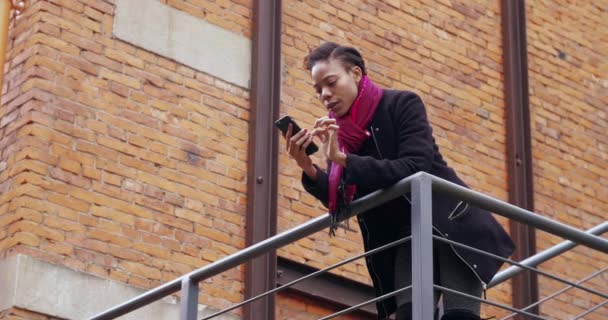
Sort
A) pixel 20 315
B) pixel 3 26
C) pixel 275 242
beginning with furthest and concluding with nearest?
pixel 20 315 < pixel 3 26 < pixel 275 242

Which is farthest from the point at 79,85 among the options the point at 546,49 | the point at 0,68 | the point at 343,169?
the point at 546,49

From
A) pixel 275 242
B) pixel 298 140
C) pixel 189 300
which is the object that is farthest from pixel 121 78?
pixel 298 140

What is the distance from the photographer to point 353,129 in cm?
609

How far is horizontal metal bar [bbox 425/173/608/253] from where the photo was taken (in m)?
5.85

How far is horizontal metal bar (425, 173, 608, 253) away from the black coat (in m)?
0.12

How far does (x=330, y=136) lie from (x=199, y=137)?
387cm

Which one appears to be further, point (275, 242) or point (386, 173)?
point (275, 242)

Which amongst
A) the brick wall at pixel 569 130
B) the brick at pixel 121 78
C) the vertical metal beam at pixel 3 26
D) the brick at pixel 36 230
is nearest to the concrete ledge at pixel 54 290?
the brick at pixel 36 230

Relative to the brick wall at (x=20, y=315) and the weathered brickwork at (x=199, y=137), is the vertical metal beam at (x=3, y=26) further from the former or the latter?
the brick wall at (x=20, y=315)

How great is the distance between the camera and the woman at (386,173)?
590cm

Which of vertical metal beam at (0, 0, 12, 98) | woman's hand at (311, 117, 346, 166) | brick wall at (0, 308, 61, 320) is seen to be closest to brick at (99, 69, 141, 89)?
vertical metal beam at (0, 0, 12, 98)

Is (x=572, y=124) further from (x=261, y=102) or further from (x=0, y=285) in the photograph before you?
(x=0, y=285)

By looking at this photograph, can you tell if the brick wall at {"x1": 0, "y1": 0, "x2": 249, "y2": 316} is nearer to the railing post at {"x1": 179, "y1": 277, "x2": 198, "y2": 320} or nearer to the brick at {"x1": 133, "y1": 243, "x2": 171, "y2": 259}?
the brick at {"x1": 133, "y1": 243, "x2": 171, "y2": 259}

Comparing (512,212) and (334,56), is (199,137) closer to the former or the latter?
(334,56)
